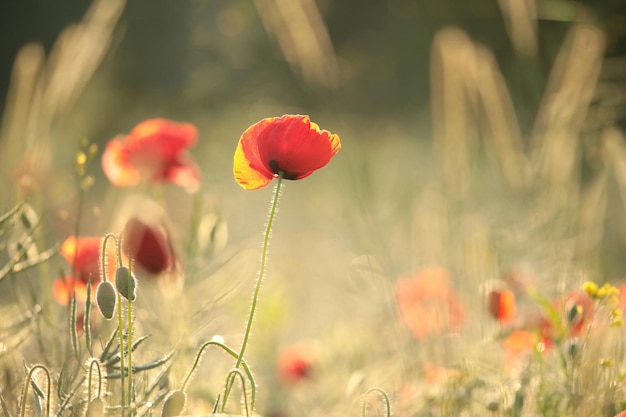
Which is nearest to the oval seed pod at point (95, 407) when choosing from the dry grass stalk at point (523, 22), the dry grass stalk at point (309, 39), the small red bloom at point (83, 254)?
the small red bloom at point (83, 254)

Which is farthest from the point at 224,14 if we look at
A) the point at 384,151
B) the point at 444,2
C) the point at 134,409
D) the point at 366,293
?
the point at 134,409

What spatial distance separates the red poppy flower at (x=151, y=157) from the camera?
4.71 ft

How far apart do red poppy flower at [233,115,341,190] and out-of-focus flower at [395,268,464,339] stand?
1.36ft

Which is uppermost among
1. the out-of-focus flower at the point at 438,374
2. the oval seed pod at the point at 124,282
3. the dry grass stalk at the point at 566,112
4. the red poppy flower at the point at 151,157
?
the oval seed pod at the point at 124,282

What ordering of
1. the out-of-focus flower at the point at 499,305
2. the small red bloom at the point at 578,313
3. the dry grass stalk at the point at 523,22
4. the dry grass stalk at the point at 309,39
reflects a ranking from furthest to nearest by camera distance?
the dry grass stalk at the point at 523,22 → the dry grass stalk at the point at 309,39 → the out-of-focus flower at the point at 499,305 → the small red bloom at the point at 578,313

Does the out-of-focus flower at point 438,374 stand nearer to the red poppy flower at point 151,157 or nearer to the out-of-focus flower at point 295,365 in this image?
the out-of-focus flower at point 295,365

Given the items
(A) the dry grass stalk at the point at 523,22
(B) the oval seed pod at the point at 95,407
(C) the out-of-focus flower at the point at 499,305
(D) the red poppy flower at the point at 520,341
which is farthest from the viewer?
(A) the dry grass stalk at the point at 523,22

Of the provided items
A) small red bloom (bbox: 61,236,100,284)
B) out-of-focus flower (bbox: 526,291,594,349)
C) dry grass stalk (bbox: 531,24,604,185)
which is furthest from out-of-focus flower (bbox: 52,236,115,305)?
dry grass stalk (bbox: 531,24,604,185)

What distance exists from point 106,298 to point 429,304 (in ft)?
2.41

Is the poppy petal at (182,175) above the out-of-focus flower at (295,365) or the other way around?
above

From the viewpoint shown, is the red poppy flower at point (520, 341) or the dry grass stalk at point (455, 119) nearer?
the red poppy flower at point (520, 341)

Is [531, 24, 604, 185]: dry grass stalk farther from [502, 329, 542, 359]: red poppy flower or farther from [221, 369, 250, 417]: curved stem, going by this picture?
[221, 369, 250, 417]: curved stem

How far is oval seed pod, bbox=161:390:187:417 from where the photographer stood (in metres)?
0.83

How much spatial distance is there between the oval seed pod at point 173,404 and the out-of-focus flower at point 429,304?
0.54 m
